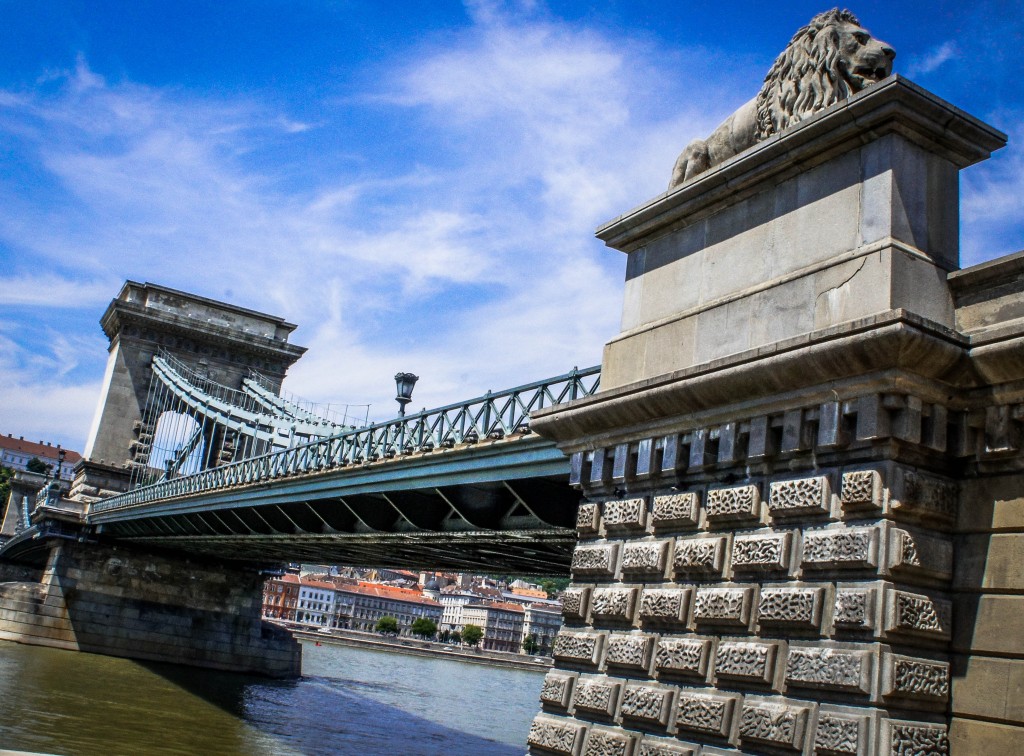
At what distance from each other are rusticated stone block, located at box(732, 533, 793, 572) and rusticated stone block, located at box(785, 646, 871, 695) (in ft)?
2.36

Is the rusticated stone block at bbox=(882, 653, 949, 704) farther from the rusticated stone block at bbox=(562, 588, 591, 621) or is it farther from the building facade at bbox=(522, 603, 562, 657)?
the building facade at bbox=(522, 603, 562, 657)

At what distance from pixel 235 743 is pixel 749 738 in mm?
23375

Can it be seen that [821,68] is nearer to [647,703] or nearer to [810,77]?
[810,77]

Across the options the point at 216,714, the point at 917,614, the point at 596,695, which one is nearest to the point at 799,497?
the point at 917,614

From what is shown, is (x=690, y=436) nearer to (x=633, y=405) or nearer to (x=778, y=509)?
(x=633, y=405)

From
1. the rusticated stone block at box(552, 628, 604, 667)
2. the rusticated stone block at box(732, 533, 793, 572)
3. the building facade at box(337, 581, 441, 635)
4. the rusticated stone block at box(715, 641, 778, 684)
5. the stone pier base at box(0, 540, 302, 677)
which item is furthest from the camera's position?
the building facade at box(337, 581, 441, 635)

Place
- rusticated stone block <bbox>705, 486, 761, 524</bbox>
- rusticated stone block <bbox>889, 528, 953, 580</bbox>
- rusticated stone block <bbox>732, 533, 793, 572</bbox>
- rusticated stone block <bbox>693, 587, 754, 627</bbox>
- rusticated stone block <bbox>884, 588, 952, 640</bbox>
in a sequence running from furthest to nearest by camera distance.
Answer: rusticated stone block <bbox>705, 486, 761, 524</bbox> → rusticated stone block <bbox>693, 587, 754, 627</bbox> → rusticated stone block <bbox>732, 533, 793, 572</bbox> → rusticated stone block <bbox>889, 528, 953, 580</bbox> → rusticated stone block <bbox>884, 588, 952, 640</bbox>

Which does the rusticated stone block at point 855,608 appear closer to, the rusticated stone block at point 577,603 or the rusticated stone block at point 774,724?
the rusticated stone block at point 774,724

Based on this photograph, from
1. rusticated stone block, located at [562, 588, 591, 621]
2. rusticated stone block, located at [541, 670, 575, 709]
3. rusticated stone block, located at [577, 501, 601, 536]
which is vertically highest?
rusticated stone block, located at [577, 501, 601, 536]

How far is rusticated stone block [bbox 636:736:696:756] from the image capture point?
9273 millimetres

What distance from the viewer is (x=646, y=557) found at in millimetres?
10406

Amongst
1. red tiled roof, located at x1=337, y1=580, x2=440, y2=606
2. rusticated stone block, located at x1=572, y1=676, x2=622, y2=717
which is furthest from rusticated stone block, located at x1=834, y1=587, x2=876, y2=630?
red tiled roof, located at x1=337, y1=580, x2=440, y2=606


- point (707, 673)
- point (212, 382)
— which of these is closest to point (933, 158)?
point (707, 673)

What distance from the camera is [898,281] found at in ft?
29.4
